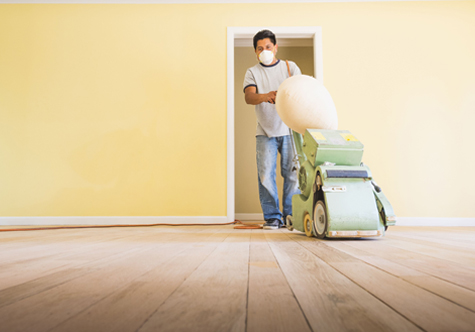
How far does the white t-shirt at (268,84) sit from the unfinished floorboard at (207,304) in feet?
5.48

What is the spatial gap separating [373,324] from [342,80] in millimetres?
2996

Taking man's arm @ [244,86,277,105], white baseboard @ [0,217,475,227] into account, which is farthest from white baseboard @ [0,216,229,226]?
man's arm @ [244,86,277,105]

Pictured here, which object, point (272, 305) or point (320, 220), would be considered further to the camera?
point (320, 220)

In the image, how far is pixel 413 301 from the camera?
478mm

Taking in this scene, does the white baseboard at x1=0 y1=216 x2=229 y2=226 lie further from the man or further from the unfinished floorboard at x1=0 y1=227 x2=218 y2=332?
the unfinished floorboard at x1=0 y1=227 x2=218 y2=332

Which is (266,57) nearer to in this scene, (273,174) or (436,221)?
(273,174)

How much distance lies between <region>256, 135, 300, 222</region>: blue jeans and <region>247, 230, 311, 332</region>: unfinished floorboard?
156 cm

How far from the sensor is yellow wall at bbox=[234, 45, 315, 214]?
171 inches

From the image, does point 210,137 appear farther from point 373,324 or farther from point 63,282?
point 373,324

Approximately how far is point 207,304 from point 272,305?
0.09 meters

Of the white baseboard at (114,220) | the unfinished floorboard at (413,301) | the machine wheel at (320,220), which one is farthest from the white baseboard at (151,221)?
the unfinished floorboard at (413,301)

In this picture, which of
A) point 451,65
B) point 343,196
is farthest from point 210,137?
point 451,65

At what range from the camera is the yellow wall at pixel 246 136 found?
4355 mm

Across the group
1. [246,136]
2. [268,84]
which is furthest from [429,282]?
[246,136]
